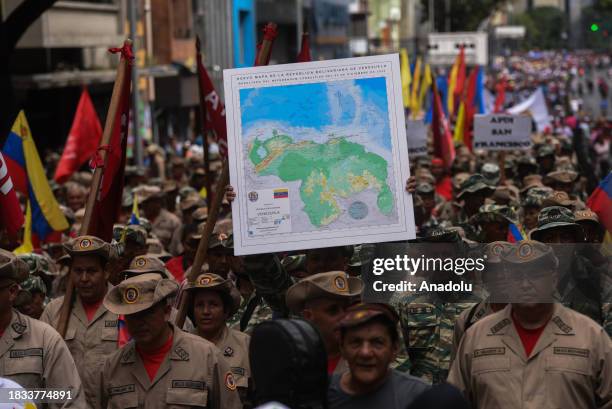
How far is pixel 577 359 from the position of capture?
5.87m

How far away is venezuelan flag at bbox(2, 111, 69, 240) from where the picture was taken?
12.0 m

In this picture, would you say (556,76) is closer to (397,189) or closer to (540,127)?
(540,127)

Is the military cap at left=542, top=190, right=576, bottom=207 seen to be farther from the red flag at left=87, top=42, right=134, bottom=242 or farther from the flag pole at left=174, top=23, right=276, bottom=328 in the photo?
the red flag at left=87, top=42, right=134, bottom=242

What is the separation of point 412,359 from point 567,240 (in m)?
1.13

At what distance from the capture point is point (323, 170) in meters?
7.09

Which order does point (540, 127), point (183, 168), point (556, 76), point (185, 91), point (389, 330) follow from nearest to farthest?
point (389, 330)
point (183, 168)
point (540, 127)
point (185, 91)
point (556, 76)

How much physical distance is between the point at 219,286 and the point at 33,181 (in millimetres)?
5447

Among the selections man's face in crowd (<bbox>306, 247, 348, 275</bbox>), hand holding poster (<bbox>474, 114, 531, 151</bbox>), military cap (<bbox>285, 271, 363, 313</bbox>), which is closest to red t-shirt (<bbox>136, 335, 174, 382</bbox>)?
military cap (<bbox>285, 271, 363, 313</bbox>)

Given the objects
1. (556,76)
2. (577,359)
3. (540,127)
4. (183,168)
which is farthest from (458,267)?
(556,76)

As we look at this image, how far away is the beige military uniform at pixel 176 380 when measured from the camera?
20.8ft

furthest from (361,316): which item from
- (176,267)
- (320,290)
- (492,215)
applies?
(176,267)

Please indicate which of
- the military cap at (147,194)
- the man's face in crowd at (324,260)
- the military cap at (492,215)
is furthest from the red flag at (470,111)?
the man's face in crowd at (324,260)

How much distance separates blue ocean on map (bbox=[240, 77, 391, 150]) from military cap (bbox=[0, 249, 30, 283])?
1313 mm

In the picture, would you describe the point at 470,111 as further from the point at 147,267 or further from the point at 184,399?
the point at 184,399
